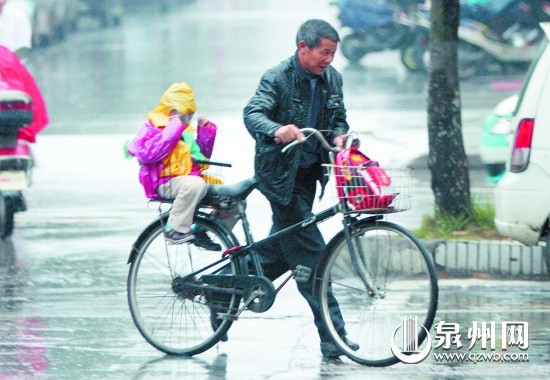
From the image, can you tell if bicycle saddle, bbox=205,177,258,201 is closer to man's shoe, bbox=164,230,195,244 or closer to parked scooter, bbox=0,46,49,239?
man's shoe, bbox=164,230,195,244

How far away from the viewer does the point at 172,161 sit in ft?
20.8

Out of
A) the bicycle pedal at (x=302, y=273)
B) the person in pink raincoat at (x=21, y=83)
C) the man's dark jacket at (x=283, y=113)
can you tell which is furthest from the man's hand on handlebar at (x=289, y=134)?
the person in pink raincoat at (x=21, y=83)

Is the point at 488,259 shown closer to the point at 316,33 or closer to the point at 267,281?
the point at 267,281

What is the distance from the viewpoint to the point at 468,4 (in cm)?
2092

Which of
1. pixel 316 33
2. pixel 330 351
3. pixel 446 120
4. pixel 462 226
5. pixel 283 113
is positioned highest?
pixel 316 33

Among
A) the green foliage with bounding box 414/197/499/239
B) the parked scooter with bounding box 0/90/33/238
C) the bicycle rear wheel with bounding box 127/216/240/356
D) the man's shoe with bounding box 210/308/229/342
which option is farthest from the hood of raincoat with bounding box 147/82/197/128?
the parked scooter with bounding box 0/90/33/238

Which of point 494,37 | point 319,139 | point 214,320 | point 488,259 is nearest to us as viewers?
point 319,139

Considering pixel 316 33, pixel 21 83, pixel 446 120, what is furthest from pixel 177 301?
pixel 21 83

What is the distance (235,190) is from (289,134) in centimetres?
62

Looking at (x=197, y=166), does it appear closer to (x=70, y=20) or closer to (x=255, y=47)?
(x=255, y=47)

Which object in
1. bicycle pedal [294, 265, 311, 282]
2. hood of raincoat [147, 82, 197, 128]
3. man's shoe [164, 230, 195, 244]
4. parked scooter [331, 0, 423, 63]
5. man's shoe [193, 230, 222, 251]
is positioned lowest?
bicycle pedal [294, 265, 311, 282]

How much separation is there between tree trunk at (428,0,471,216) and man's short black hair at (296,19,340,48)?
2980mm

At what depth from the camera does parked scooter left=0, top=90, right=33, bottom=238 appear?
9500mm

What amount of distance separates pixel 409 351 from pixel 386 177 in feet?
2.89
